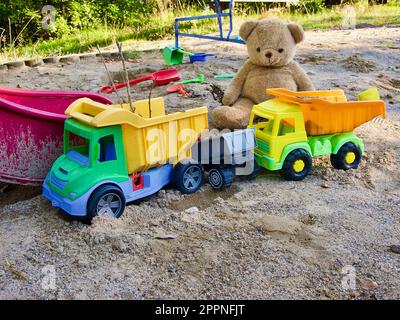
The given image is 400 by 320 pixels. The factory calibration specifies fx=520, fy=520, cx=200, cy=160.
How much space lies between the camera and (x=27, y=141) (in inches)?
120

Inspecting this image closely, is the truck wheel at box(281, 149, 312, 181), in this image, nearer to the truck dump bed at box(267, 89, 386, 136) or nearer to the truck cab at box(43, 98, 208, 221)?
the truck dump bed at box(267, 89, 386, 136)

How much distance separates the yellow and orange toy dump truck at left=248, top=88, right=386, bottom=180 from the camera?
10.0ft

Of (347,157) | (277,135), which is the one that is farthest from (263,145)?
(347,157)

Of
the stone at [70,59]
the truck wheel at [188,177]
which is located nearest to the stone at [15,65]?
the stone at [70,59]

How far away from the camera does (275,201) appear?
2.86m

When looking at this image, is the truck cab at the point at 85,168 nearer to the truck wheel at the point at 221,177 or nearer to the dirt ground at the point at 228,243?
the dirt ground at the point at 228,243

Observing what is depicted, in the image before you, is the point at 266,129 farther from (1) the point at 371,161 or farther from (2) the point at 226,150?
(1) the point at 371,161

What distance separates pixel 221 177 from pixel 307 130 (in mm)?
647

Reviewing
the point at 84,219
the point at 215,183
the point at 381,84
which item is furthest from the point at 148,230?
the point at 381,84

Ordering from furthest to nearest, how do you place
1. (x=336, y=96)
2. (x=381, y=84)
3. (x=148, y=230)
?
(x=381, y=84) → (x=336, y=96) → (x=148, y=230)

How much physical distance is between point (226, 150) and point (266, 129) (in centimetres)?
38

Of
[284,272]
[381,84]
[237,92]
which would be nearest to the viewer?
[284,272]

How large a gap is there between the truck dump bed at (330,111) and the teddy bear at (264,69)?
1.55 ft

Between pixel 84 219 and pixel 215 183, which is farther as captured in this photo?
pixel 215 183
